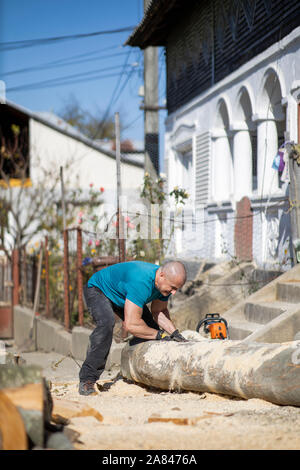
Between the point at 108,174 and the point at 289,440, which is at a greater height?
the point at 108,174

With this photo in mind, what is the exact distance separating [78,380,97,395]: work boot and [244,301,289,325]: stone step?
102 inches

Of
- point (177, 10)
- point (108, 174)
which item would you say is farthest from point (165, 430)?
point (108, 174)

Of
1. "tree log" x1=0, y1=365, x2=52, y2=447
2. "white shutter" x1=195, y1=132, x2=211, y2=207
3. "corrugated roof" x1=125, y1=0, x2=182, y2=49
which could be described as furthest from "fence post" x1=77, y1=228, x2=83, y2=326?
"tree log" x1=0, y1=365, x2=52, y2=447

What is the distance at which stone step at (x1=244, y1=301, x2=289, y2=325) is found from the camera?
843 centimetres

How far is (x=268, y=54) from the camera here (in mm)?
11219

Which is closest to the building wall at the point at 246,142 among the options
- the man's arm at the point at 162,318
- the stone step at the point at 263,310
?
the stone step at the point at 263,310

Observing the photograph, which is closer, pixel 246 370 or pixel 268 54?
pixel 246 370

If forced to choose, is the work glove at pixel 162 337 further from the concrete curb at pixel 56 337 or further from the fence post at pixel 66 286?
the fence post at pixel 66 286

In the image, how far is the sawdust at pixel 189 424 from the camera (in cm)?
445

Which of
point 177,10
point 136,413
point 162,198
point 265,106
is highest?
point 177,10

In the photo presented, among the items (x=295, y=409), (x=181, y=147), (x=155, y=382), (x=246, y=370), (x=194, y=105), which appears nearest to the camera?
(x=295, y=409)

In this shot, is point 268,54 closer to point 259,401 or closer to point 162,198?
point 162,198

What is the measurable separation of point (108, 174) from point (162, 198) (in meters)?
17.5

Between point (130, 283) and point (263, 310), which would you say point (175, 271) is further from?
point (263, 310)
